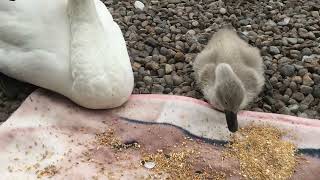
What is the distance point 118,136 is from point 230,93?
505mm

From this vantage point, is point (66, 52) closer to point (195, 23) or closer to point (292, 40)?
point (195, 23)

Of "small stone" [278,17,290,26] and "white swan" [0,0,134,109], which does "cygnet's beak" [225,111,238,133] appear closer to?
"white swan" [0,0,134,109]

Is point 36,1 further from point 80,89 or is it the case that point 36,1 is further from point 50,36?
point 80,89

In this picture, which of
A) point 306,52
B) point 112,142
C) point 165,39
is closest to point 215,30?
point 165,39

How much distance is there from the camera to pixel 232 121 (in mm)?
2570

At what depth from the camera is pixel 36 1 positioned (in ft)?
9.14

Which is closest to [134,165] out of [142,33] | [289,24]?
[142,33]

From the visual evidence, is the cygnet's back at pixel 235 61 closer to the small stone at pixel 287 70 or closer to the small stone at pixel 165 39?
the small stone at pixel 287 70

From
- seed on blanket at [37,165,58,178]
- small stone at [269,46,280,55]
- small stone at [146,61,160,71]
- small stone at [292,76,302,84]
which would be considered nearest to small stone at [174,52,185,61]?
small stone at [146,61,160,71]

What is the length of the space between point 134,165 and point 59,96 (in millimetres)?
556

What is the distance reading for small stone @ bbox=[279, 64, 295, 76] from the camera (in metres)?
3.06

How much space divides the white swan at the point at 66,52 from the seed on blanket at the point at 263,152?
0.54m

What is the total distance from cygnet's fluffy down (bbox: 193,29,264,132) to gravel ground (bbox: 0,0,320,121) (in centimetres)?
13

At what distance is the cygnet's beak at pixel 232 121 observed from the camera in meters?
2.56
